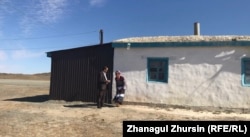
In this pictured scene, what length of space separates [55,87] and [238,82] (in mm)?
9455

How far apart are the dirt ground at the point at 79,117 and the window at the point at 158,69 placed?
4.68 ft

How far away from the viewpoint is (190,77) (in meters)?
15.7

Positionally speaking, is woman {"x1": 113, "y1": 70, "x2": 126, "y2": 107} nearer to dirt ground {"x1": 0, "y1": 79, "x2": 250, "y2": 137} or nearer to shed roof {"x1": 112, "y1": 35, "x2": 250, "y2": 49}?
dirt ground {"x1": 0, "y1": 79, "x2": 250, "y2": 137}

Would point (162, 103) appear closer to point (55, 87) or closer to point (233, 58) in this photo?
point (233, 58)

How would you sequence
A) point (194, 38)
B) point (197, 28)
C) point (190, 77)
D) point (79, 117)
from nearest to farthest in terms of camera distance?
point (79, 117)
point (190, 77)
point (194, 38)
point (197, 28)

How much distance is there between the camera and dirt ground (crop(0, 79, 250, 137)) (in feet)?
34.8

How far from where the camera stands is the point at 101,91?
1567cm

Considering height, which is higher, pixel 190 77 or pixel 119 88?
pixel 190 77

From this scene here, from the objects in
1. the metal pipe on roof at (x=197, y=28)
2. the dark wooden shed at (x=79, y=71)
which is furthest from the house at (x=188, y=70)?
the metal pipe on roof at (x=197, y=28)

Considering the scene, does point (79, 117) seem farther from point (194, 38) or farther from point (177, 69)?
point (194, 38)

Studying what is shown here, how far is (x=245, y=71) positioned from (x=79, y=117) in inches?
290

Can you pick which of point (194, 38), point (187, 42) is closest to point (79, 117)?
point (187, 42)

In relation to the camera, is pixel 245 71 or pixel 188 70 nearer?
pixel 245 71

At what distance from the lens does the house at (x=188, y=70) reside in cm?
1513
